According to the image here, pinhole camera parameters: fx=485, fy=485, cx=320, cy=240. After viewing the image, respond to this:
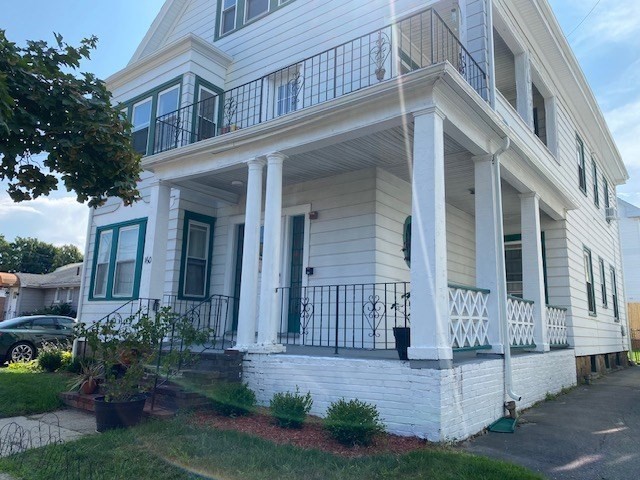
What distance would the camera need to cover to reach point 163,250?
870cm

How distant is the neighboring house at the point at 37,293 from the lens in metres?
28.5

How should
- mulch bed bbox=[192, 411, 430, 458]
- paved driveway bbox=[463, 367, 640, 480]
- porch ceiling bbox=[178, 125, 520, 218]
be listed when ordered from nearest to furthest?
paved driveway bbox=[463, 367, 640, 480]
mulch bed bbox=[192, 411, 430, 458]
porch ceiling bbox=[178, 125, 520, 218]

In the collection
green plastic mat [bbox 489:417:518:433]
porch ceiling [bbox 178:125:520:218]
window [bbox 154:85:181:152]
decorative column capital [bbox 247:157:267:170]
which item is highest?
window [bbox 154:85:181:152]

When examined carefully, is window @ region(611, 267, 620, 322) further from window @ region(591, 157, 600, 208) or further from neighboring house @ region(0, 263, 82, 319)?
neighboring house @ region(0, 263, 82, 319)

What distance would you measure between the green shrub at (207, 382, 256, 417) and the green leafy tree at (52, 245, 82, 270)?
53010 mm

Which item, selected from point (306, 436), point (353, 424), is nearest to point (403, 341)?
point (353, 424)

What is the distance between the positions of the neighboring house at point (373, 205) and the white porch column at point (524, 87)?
39 mm

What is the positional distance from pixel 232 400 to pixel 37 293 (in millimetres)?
29648

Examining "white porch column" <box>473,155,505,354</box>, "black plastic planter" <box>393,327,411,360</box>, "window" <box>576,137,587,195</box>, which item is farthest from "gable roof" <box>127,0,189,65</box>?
"window" <box>576,137,587,195</box>

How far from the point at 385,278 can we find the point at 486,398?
253 cm

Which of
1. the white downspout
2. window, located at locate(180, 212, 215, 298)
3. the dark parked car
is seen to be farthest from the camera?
the dark parked car

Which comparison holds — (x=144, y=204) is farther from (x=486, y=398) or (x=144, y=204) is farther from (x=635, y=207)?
(x=635, y=207)

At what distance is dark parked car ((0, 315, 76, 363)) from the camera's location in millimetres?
11844

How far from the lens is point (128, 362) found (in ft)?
21.6
